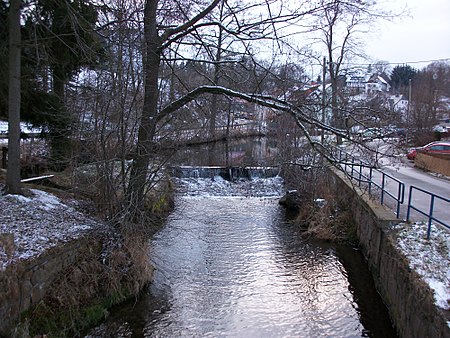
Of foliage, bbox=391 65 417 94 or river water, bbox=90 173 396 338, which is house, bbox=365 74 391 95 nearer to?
river water, bbox=90 173 396 338

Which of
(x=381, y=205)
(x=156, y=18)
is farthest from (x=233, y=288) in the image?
(x=156, y=18)

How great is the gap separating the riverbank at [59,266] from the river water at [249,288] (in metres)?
0.47

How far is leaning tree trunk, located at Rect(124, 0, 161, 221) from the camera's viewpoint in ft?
33.2

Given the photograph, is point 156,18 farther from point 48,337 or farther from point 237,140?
point 237,140

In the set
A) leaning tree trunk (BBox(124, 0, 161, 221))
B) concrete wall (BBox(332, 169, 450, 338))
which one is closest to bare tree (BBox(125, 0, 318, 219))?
leaning tree trunk (BBox(124, 0, 161, 221))

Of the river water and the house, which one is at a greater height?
the house

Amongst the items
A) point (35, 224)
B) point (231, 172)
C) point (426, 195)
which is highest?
point (426, 195)

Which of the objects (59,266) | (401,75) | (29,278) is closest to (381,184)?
(59,266)

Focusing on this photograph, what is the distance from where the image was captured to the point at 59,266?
735 cm

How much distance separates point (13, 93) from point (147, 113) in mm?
3024

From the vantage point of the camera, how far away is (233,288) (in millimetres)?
9289

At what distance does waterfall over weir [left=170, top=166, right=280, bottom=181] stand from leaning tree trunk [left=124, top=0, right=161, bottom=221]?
43.3ft

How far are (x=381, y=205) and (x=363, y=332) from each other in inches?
166

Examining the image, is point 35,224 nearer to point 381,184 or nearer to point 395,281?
point 395,281
